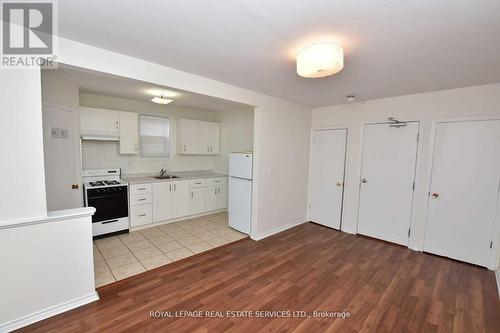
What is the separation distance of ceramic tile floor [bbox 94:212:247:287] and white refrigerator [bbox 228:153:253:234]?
20cm

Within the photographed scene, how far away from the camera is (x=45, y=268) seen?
6.24 feet

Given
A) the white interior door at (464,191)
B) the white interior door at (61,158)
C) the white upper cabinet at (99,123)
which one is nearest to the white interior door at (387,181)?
the white interior door at (464,191)

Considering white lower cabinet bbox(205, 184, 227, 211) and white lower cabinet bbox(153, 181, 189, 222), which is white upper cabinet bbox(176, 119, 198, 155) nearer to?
white lower cabinet bbox(153, 181, 189, 222)

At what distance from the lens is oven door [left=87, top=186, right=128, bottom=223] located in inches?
136

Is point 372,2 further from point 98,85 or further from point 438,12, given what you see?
point 98,85

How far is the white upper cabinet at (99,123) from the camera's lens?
11.9 feet

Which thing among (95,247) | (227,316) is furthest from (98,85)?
(227,316)

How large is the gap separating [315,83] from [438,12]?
5.02 feet

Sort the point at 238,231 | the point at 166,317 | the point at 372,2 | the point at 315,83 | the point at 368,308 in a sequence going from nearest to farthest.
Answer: the point at 372,2 → the point at 166,317 → the point at 368,308 → the point at 315,83 → the point at 238,231

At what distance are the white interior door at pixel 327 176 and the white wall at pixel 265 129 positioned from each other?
19cm

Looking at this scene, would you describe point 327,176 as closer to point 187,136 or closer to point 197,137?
point 197,137

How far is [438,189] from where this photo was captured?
126 inches

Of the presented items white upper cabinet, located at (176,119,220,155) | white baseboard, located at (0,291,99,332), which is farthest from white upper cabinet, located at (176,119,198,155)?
white baseboard, located at (0,291,99,332)

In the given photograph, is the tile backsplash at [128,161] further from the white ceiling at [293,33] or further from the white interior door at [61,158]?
the white ceiling at [293,33]
